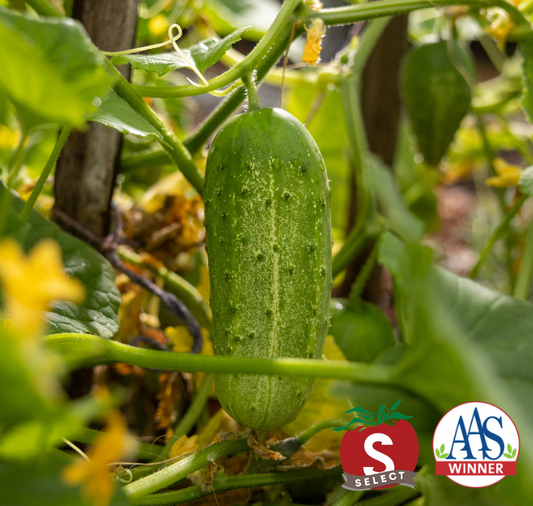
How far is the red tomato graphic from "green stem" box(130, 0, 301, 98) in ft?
1.32

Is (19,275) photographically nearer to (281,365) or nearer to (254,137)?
(281,365)

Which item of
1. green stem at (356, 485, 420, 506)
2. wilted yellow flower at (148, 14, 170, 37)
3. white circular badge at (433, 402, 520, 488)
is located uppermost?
wilted yellow flower at (148, 14, 170, 37)

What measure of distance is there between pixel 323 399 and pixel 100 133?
50 cm

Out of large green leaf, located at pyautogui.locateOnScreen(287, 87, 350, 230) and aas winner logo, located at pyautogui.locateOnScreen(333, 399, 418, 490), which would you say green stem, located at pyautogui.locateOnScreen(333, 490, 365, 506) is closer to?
aas winner logo, located at pyautogui.locateOnScreen(333, 399, 418, 490)

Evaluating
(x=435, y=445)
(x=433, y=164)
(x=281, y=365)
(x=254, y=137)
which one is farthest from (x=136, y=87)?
(x=433, y=164)

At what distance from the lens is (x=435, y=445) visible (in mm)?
478

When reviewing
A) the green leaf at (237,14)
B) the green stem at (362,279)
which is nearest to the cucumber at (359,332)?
the green stem at (362,279)

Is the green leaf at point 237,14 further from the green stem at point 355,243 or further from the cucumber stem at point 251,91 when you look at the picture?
the cucumber stem at point 251,91

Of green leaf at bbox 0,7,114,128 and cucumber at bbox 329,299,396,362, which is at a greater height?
green leaf at bbox 0,7,114,128

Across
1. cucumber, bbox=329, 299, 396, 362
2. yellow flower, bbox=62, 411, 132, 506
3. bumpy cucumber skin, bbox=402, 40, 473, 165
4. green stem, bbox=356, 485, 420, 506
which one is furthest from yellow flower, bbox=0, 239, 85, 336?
bumpy cucumber skin, bbox=402, 40, 473, 165

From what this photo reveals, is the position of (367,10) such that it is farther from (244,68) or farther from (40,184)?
(40,184)

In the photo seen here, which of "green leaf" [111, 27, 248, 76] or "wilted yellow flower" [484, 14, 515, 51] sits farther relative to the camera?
"wilted yellow flower" [484, 14, 515, 51]

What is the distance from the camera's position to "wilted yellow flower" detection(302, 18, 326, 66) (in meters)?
0.64

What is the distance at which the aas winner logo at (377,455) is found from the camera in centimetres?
52
